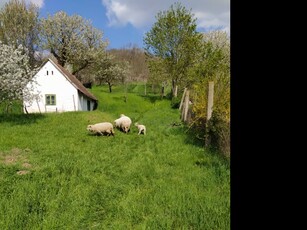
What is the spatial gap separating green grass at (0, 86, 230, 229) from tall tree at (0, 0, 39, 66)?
40850 millimetres

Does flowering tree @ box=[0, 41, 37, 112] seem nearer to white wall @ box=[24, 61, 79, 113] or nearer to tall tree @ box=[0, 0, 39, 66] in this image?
white wall @ box=[24, 61, 79, 113]

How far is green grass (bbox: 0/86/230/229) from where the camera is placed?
18.2 ft

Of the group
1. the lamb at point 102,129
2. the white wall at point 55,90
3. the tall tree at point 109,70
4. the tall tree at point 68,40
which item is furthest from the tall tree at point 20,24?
the lamb at point 102,129

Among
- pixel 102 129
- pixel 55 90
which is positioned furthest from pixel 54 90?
pixel 102 129

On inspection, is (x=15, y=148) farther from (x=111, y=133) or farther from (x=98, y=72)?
(x=98, y=72)

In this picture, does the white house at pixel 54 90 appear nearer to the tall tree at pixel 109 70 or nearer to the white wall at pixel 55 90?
the white wall at pixel 55 90

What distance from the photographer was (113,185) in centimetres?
762

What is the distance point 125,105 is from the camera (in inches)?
1738

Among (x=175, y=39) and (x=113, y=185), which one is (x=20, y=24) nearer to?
(x=175, y=39)

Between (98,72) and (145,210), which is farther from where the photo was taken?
(98,72)

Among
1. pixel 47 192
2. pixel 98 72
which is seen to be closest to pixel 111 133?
pixel 47 192

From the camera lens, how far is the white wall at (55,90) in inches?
1337
